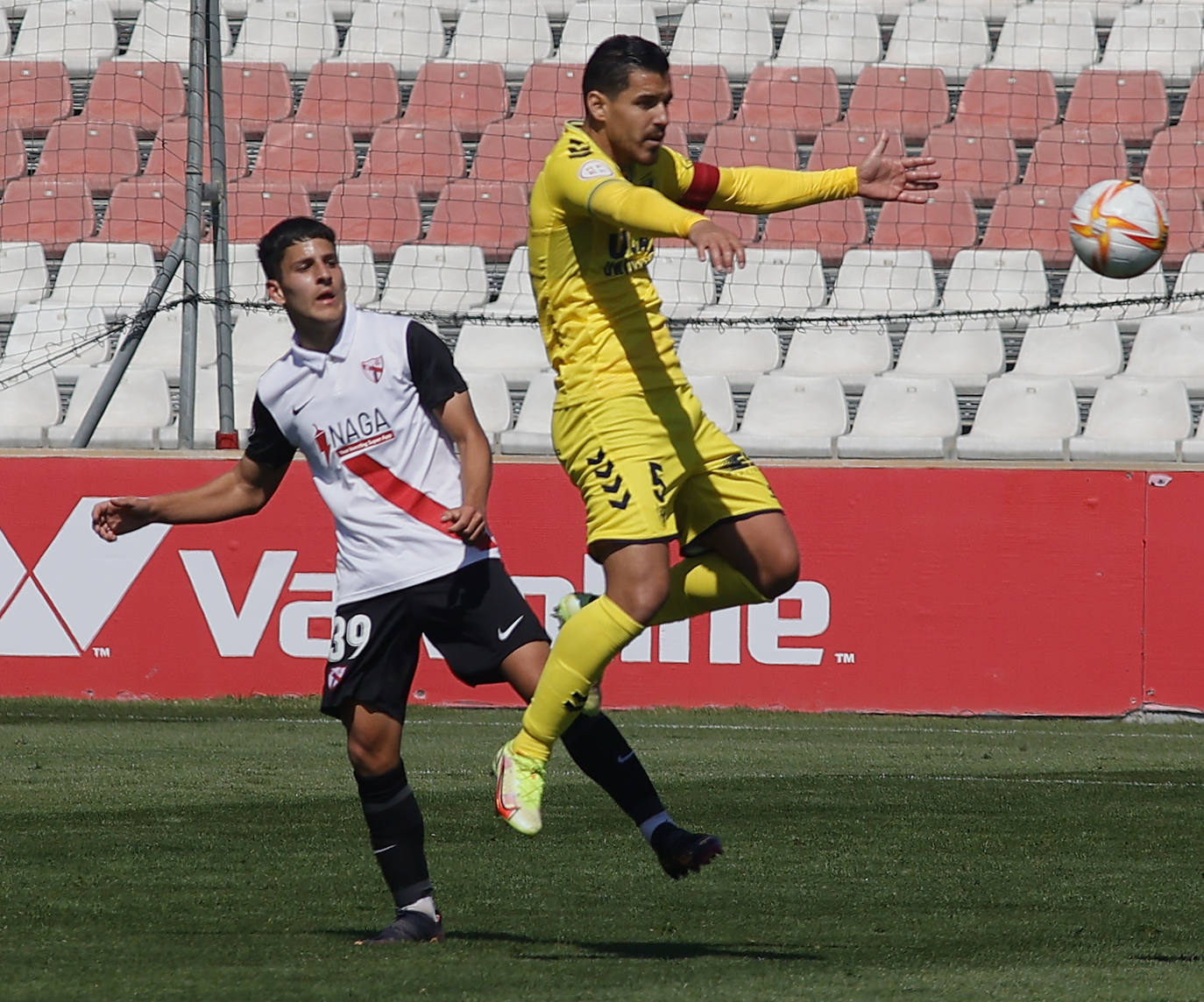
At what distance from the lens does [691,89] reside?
15.5m

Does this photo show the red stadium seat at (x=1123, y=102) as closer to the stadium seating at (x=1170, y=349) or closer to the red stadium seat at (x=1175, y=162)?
the red stadium seat at (x=1175, y=162)

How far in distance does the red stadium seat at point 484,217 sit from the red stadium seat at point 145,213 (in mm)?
2023

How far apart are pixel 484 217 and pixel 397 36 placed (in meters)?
2.64

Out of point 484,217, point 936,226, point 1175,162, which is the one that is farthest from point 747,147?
point 1175,162

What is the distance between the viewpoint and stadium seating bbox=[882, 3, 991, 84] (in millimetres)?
15789

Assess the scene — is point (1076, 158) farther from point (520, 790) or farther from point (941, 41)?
point (520, 790)

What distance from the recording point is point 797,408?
42.5ft

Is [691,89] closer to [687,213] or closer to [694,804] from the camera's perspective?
[694,804]

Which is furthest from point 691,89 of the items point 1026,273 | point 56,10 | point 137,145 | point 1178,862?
point 1178,862

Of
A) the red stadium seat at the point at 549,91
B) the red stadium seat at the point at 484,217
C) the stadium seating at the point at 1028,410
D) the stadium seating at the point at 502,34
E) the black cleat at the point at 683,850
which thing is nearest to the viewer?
the black cleat at the point at 683,850

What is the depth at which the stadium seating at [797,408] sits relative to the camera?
42.3 ft

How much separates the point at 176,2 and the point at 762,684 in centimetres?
927

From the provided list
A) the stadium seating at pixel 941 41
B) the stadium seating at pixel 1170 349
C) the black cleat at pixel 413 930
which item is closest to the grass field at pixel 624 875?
the black cleat at pixel 413 930

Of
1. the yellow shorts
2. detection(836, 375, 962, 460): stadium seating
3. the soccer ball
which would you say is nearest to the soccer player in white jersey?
the yellow shorts
